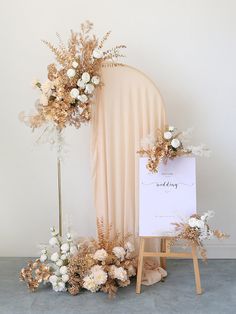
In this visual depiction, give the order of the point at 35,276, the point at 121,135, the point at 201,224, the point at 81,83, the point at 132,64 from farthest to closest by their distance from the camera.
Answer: the point at 132,64 < the point at 121,135 < the point at 35,276 < the point at 81,83 < the point at 201,224

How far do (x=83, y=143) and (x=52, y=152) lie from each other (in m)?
0.28

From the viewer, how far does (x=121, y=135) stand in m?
3.04

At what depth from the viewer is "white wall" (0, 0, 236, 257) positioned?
3324 mm

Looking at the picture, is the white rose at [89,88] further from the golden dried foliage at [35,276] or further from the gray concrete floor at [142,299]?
the gray concrete floor at [142,299]

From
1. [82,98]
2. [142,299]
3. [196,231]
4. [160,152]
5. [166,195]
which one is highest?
[82,98]

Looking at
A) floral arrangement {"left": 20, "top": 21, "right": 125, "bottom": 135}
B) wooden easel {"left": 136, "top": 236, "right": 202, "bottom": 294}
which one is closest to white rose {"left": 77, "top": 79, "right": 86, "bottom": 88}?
floral arrangement {"left": 20, "top": 21, "right": 125, "bottom": 135}

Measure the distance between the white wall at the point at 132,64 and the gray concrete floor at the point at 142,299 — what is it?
58 cm

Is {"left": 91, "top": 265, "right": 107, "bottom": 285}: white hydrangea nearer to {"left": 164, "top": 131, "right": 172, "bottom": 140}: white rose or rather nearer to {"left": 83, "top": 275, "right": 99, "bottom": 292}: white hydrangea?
{"left": 83, "top": 275, "right": 99, "bottom": 292}: white hydrangea

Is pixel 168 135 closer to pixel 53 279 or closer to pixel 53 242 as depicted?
pixel 53 242

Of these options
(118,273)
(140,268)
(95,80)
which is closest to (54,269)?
(118,273)

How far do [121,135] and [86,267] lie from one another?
97 centimetres

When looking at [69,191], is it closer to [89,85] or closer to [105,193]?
[105,193]

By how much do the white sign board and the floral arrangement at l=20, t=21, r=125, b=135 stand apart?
1.89 ft

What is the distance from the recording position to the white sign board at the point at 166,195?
281cm
